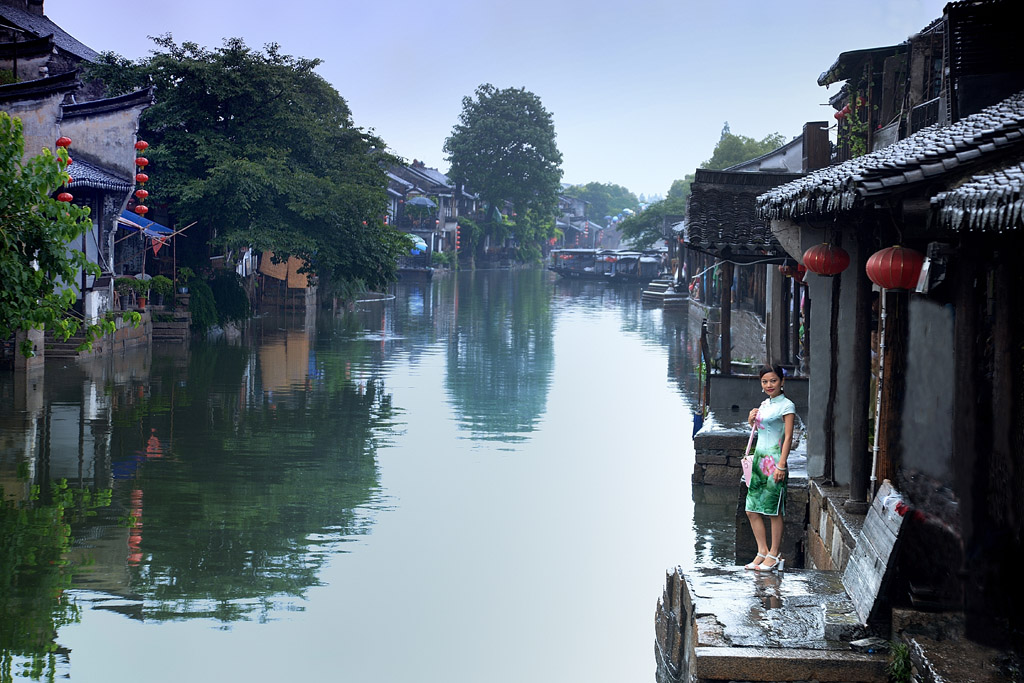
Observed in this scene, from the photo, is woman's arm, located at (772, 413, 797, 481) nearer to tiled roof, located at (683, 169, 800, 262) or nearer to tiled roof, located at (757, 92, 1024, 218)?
tiled roof, located at (757, 92, 1024, 218)

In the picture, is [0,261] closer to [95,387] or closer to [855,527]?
[855,527]

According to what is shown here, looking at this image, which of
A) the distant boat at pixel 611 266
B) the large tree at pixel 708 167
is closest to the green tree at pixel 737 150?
the large tree at pixel 708 167

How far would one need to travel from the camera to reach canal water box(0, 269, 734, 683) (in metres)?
8.23

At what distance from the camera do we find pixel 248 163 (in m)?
29.4

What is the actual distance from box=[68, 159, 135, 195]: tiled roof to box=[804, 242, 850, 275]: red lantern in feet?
59.3

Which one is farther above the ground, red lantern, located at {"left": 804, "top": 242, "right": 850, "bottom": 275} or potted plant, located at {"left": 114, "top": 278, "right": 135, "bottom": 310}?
red lantern, located at {"left": 804, "top": 242, "right": 850, "bottom": 275}

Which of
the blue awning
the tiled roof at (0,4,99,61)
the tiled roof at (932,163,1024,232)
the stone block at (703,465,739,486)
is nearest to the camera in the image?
the tiled roof at (932,163,1024,232)

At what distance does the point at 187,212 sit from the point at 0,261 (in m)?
22.0

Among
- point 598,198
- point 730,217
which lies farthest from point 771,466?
point 598,198

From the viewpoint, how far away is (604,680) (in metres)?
7.87

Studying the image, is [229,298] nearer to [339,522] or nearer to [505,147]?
[339,522]

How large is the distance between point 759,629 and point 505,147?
239 ft

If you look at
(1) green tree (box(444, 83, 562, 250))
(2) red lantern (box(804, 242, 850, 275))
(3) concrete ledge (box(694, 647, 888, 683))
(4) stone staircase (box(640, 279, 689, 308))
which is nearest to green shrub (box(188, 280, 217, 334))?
(4) stone staircase (box(640, 279, 689, 308))

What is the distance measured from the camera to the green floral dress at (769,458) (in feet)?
27.3
